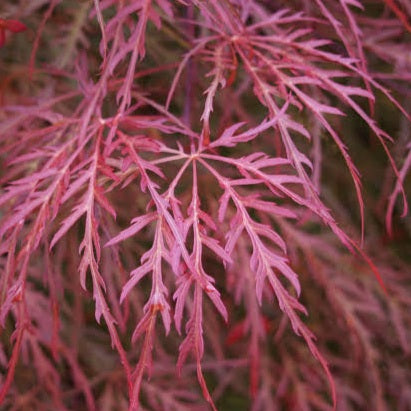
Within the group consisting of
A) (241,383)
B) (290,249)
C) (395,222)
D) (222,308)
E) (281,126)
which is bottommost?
(241,383)

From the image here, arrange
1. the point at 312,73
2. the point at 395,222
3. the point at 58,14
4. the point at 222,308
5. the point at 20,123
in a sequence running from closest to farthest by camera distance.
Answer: the point at 222,308
the point at 312,73
the point at 20,123
the point at 58,14
the point at 395,222

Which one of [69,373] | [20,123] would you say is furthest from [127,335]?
[20,123]

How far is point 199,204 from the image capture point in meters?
0.54

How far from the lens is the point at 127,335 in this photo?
1.10m

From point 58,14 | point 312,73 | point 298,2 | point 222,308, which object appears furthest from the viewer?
point 58,14

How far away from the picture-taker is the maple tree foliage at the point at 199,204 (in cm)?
55

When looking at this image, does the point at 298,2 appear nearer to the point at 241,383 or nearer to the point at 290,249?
the point at 290,249

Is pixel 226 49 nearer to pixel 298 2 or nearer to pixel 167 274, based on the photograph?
pixel 298 2

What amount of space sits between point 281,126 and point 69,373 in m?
0.72

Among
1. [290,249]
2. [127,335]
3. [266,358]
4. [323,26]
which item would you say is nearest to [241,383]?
[266,358]

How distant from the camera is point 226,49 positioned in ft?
2.35

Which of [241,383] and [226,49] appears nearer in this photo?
[226,49]

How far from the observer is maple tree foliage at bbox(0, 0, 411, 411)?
55 centimetres

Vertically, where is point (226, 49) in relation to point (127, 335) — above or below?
above
